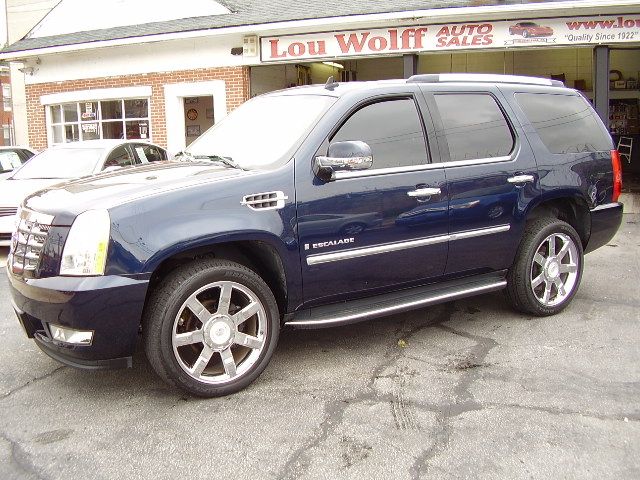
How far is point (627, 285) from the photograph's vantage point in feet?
20.1

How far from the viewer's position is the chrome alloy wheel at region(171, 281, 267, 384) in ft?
11.4

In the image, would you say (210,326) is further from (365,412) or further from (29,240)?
(29,240)

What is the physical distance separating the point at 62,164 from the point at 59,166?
5cm

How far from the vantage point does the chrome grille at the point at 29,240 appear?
132 inches

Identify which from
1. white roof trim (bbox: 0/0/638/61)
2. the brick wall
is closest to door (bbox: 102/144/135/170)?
the brick wall

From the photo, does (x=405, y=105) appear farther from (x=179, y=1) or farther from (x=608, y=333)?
(x=179, y=1)

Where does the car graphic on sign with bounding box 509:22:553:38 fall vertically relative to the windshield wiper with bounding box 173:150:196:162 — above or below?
above

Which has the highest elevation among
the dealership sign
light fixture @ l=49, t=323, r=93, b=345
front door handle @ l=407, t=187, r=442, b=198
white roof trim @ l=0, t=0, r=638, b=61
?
white roof trim @ l=0, t=0, r=638, b=61

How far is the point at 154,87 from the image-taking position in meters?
13.8

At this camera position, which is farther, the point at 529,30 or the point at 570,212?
the point at 529,30

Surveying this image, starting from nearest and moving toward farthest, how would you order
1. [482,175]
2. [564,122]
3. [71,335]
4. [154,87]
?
1. [71,335]
2. [482,175]
3. [564,122]
4. [154,87]

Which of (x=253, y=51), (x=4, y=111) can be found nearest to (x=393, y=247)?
(x=253, y=51)

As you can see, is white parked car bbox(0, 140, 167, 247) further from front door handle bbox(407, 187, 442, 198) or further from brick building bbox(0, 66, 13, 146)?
brick building bbox(0, 66, 13, 146)

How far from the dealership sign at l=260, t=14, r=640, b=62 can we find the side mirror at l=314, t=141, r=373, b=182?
8588 mm
